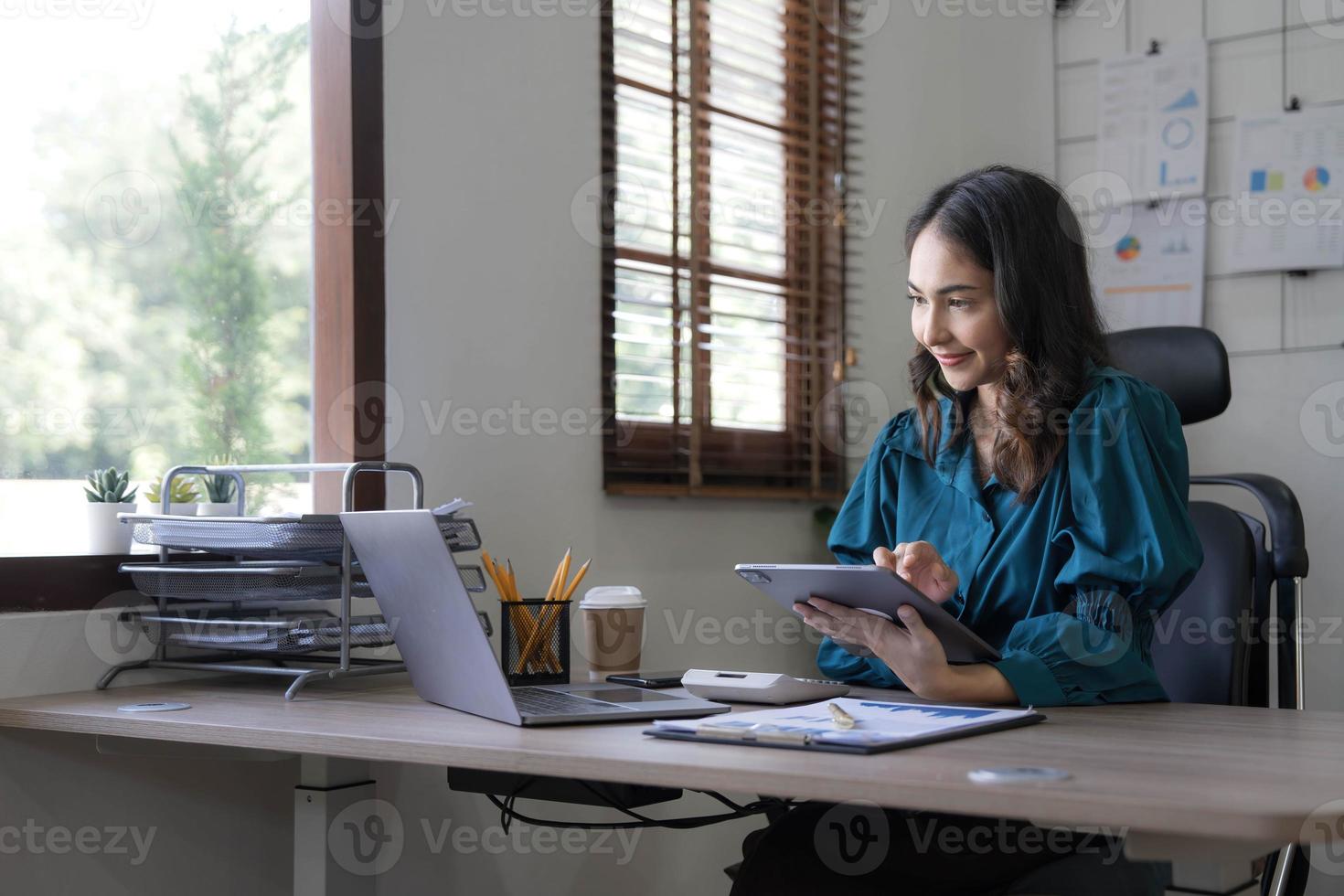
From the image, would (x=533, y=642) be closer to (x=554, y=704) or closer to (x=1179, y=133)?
(x=554, y=704)

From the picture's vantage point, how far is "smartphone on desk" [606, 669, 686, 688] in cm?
149

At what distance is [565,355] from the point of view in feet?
7.44

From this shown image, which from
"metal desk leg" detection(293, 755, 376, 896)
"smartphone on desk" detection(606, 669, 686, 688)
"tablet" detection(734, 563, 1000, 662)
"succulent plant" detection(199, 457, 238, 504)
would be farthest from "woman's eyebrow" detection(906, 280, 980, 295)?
"succulent plant" detection(199, 457, 238, 504)

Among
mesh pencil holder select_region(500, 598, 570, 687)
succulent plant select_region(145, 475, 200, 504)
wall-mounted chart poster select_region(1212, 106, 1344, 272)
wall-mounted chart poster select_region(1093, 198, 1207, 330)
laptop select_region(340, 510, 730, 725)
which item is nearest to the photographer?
laptop select_region(340, 510, 730, 725)

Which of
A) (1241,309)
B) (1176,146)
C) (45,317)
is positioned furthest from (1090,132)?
(45,317)

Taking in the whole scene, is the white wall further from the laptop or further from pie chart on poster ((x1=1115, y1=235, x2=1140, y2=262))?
pie chart on poster ((x1=1115, y1=235, x2=1140, y2=262))

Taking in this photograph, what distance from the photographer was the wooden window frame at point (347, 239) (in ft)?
6.26

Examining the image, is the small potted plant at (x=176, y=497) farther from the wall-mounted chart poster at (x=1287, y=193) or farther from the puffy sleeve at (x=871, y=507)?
the wall-mounted chart poster at (x=1287, y=193)

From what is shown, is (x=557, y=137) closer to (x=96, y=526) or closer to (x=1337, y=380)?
(x=96, y=526)

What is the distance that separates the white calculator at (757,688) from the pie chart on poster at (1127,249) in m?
2.01

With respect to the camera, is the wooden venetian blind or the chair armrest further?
the wooden venetian blind

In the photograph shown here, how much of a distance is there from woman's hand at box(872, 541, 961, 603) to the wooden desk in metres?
0.14

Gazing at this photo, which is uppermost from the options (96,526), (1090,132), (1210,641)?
(1090,132)

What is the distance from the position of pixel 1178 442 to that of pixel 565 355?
1084mm
